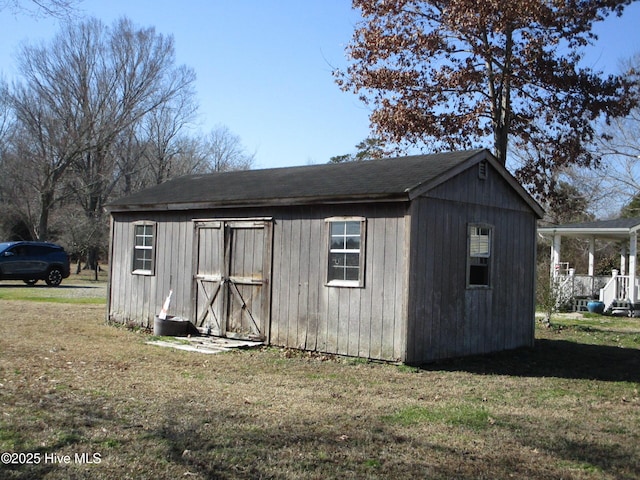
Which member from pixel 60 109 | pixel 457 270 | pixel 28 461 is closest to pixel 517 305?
pixel 457 270

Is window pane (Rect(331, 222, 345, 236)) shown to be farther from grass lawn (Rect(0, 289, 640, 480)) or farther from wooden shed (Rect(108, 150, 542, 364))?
grass lawn (Rect(0, 289, 640, 480))

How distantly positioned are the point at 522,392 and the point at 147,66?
36.5 meters

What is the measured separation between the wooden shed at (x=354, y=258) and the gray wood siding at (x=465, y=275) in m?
0.03

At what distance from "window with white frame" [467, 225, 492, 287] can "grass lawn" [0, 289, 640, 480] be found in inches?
55.9

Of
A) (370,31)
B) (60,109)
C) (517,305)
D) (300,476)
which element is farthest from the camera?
(60,109)

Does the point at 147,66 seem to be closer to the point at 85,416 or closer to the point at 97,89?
the point at 97,89

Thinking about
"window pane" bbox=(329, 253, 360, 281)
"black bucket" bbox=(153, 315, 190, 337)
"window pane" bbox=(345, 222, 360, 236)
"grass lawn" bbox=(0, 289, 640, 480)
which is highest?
"window pane" bbox=(345, 222, 360, 236)

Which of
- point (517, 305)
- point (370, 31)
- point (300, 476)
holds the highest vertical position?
point (370, 31)

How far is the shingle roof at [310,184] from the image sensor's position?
36.7 ft

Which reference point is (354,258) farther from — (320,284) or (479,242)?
(479,242)

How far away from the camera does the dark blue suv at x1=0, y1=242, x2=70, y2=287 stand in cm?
2742

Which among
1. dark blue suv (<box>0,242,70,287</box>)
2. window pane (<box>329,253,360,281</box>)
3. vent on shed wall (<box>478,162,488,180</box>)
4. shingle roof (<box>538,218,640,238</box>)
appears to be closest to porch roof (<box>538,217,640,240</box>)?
shingle roof (<box>538,218,640,238</box>)

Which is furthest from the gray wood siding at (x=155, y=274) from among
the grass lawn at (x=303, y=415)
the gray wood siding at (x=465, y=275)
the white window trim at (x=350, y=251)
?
the gray wood siding at (x=465, y=275)

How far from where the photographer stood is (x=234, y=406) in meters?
7.43
